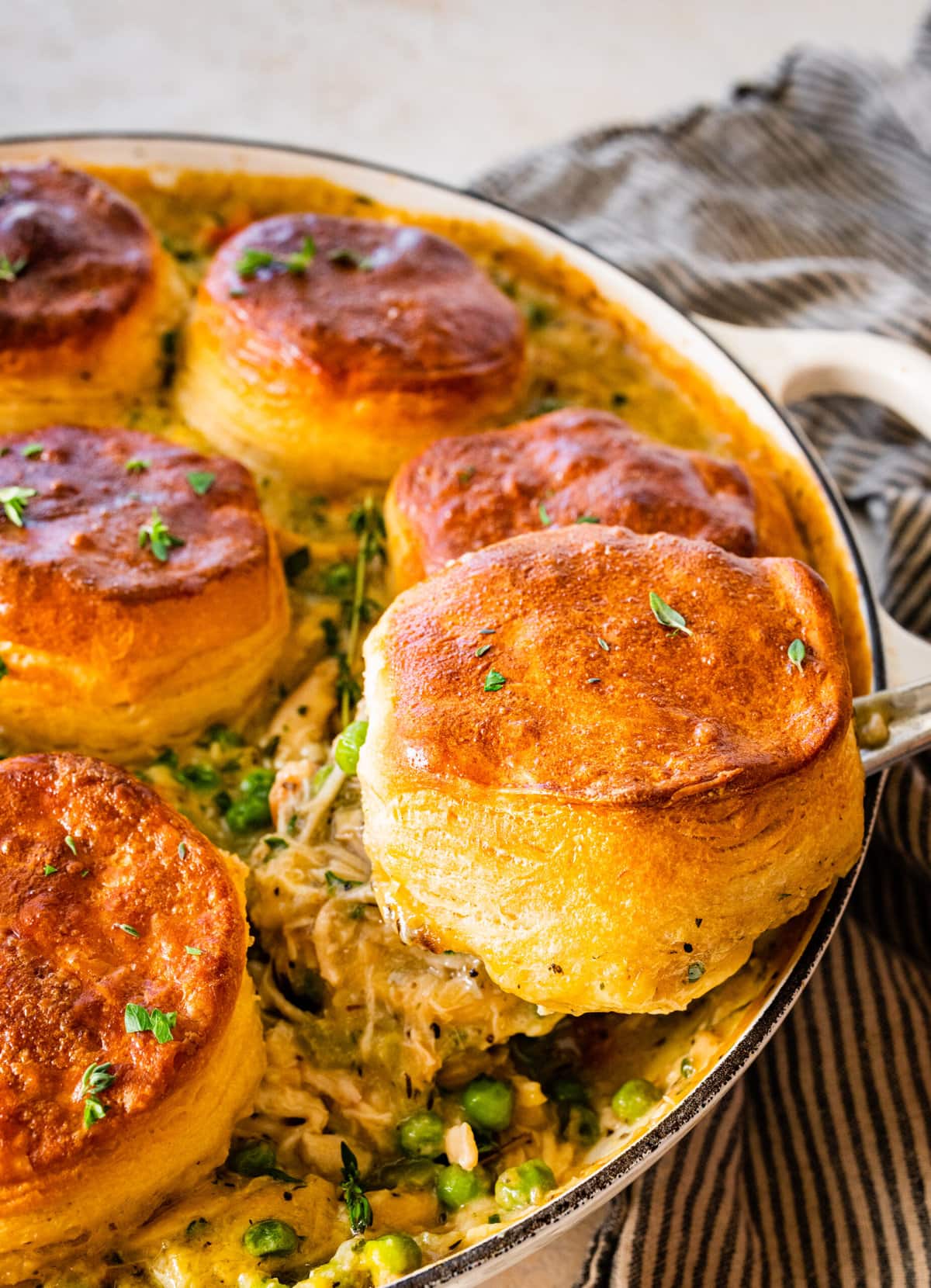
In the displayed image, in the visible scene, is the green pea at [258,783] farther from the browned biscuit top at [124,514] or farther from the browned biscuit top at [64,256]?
the browned biscuit top at [64,256]

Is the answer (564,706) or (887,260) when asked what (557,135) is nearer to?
(887,260)

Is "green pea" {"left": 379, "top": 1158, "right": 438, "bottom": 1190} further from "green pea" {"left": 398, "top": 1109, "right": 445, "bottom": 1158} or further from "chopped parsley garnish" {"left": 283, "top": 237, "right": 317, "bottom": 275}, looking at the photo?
"chopped parsley garnish" {"left": 283, "top": 237, "right": 317, "bottom": 275}

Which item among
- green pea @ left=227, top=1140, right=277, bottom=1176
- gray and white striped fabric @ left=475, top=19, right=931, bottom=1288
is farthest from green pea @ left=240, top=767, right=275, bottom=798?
gray and white striped fabric @ left=475, top=19, right=931, bottom=1288

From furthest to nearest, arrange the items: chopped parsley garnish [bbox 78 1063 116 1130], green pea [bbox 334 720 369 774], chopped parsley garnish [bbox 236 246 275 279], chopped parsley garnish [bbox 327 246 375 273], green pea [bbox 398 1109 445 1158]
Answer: chopped parsley garnish [bbox 327 246 375 273]
chopped parsley garnish [bbox 236 246 275 279]
green pea [bbox 334 720 369 774]
green pea [bbox 398 1109 445 1158]
chopped parsley garnish [bbox 78 1063 116 1130]

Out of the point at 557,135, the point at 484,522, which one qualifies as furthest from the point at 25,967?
the point at 557,135

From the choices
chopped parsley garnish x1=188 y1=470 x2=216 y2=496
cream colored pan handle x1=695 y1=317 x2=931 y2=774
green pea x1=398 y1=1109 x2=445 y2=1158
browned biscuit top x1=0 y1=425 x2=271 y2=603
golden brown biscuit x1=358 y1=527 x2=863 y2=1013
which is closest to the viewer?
golden brown biscuit x1=358 y1=527 x2=863 y2=1013

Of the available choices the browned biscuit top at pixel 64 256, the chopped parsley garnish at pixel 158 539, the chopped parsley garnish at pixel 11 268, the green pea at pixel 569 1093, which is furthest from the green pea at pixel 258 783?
the chopped parsley garnish at pixel 11 268
